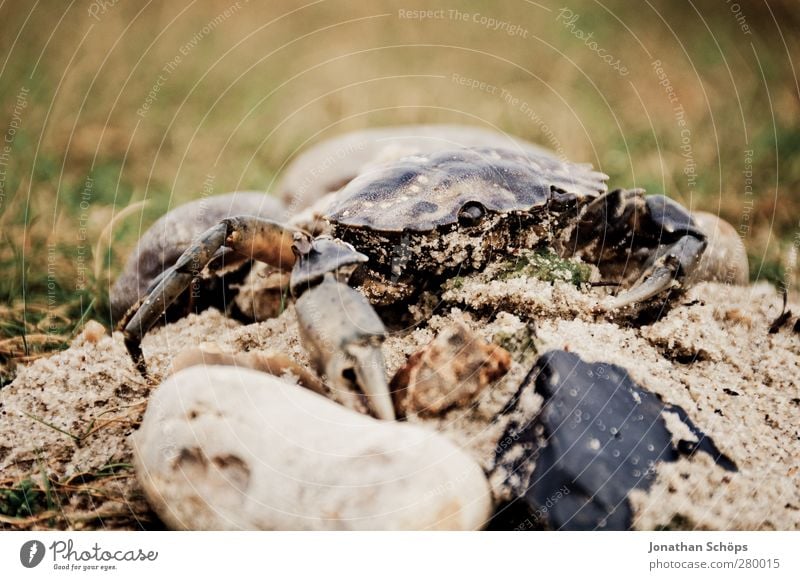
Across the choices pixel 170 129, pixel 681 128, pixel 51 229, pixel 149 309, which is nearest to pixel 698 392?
pixel 149 309

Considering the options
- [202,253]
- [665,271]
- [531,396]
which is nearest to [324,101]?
[202,253]

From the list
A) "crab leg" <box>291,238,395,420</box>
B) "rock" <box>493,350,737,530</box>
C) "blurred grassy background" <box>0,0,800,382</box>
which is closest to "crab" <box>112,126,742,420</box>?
"crab leg" <box>291,238,395,420</box>

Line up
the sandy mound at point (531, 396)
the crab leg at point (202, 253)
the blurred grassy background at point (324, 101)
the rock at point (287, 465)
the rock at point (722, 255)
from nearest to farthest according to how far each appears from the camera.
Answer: the rock at point (287, 465), the sandy mound at point (531, 396), the crab leg at point (202, 253), the rock at point (722, 255), the blurred grassy background at point (324, 101)

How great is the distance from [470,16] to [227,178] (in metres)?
0.75

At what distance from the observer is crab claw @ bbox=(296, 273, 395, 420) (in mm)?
812

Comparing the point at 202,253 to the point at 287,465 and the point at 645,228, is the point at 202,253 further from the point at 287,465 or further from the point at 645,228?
the point at 645,228

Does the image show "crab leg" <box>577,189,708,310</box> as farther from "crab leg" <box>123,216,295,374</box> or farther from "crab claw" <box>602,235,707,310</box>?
"crab leg" <box>123,216,295,374</box>

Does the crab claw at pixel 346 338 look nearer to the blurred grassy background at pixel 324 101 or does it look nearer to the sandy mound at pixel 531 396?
the sandy mound at pixel 531 396

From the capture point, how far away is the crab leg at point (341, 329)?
2.67 feet

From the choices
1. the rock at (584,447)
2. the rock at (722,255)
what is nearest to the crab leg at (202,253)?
the rock at (584,447)

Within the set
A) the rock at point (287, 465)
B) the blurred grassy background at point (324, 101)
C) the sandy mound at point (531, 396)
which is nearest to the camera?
the rock at point (287, 465)

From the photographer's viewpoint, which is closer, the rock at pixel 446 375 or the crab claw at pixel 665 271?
the rock at pixel 446 375

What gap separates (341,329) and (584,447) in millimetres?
301

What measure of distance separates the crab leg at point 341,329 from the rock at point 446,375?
0.03 metres
